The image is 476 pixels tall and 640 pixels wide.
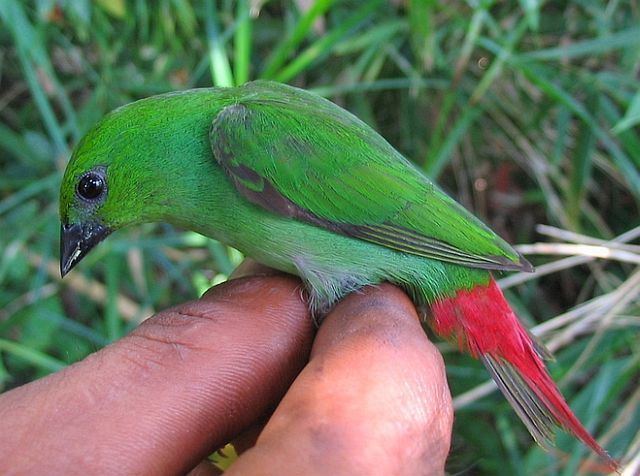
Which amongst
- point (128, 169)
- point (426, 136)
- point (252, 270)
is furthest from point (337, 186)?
point (426, 136)

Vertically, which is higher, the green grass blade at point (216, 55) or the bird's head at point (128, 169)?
the bird's head at point (128, 169)

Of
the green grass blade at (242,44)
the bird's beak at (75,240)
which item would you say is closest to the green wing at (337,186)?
the bird's beak at (75,240)

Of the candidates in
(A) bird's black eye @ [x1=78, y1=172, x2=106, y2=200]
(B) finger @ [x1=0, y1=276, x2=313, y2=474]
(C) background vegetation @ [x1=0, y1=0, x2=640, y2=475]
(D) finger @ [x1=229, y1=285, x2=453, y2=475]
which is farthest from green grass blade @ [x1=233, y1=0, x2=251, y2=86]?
(D) finger @ [x1=229, y1=285, x2=453, y2=475]

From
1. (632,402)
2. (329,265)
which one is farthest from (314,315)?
(632,402)

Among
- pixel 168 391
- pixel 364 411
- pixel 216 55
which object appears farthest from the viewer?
pixel 216 55

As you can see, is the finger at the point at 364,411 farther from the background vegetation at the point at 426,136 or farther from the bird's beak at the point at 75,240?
the background vegetation at the point at 426,136

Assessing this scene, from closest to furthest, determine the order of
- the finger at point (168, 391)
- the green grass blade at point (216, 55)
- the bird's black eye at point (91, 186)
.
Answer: the finger at point (168, 391)
the bird's black eye at point (91, 186)
the green grass blade at point (216, 55)

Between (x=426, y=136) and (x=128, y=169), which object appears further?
(x=426, y=136)

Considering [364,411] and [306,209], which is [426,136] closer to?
[306,209]
